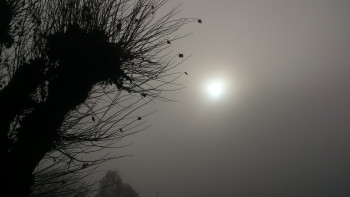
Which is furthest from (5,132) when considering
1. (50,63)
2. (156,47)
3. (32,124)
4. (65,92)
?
(156,47)

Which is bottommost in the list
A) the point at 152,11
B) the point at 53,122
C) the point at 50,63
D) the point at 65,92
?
the point at 53,122

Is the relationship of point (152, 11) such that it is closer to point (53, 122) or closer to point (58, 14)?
point (58, 14)

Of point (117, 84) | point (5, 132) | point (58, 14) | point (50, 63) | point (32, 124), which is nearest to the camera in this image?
point (5, 132)

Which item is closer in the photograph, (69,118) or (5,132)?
(5,132)

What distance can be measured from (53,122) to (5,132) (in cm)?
66

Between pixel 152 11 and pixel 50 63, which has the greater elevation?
pixel 152 11

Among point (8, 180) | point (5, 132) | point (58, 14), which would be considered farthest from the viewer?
point (58, 14)

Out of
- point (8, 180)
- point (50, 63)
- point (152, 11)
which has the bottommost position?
point (8, 180)

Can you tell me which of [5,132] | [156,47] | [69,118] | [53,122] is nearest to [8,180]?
[5,132]

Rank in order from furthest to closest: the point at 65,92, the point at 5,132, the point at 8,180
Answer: the point at 65,92, the point at 5,132, the point at 8,180

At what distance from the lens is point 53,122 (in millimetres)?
4301

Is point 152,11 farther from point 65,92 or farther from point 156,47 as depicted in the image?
point 65,92

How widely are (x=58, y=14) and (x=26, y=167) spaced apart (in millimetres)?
3129

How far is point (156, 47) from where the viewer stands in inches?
241
